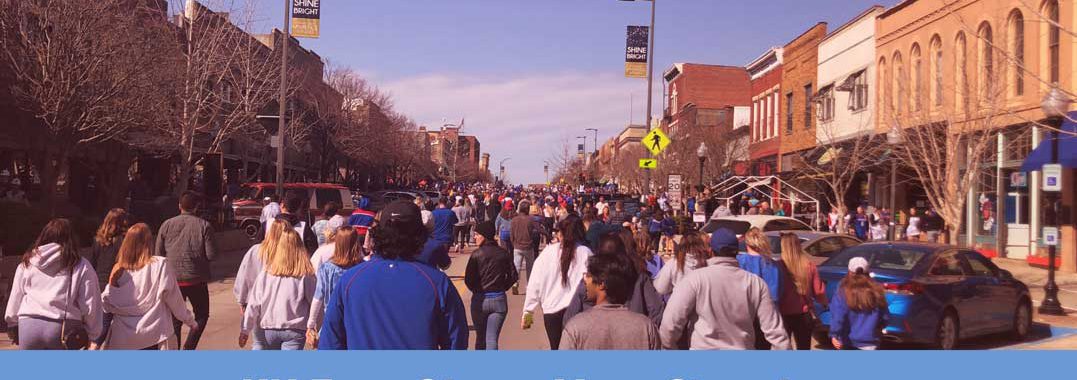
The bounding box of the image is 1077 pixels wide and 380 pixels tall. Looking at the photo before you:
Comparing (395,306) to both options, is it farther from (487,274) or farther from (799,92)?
(799,92)

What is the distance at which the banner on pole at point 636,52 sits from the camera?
3022 centimetres

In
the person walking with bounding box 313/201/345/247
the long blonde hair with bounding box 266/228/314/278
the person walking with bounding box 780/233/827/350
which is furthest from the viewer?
the person walking with bounding box 313/201/345/247

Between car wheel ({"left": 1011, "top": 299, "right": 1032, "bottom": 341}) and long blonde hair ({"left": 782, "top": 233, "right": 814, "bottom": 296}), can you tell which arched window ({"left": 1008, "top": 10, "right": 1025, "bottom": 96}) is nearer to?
car wheel ({"left": 1011, "top": 299, "right": 1032, "bottom": 341})

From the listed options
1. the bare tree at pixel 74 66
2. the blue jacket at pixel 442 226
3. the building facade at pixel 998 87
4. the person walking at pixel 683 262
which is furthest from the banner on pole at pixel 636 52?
the person walking at pixel 683 262

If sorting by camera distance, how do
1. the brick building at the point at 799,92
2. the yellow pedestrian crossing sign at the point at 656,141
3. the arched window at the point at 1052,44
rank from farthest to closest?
the brick building at the point at 799,92
the yellow pedestrian crossing sign at the point at 656,141
the arched window at the point at 1052,44

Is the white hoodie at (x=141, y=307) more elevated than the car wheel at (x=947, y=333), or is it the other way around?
the white hoodie at (x=141, y=307)

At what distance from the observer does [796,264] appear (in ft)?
27.5

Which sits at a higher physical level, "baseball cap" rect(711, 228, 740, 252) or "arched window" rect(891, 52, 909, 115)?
"arched window" rect(891, 52, 909, 115)

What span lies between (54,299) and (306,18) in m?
22.7

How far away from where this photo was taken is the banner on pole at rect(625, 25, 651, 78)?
30219 mm

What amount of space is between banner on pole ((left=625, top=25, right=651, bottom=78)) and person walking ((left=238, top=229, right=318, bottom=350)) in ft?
77.5

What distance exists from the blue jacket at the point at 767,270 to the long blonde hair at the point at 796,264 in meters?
0.47

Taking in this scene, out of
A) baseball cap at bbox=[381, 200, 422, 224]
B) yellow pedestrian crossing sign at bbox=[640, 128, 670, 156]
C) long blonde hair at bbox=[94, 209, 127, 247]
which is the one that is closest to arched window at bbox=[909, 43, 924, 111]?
yellow pedestrian crossing sign at bbox=[640, 128, 670, 156]

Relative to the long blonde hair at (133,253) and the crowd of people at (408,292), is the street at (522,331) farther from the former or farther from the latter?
the long blonde hair at (133,253)
